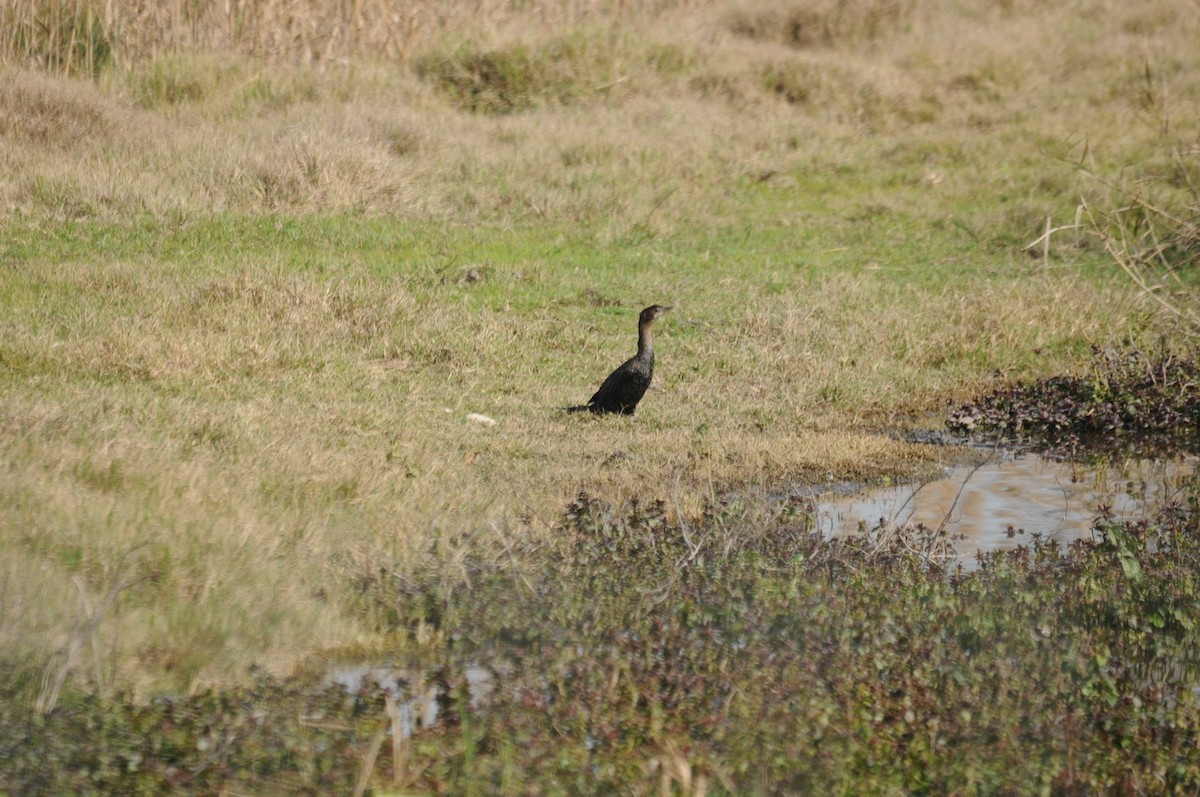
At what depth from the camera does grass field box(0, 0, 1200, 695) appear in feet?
19.1

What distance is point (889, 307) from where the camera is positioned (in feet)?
38.7

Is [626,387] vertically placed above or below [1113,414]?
below

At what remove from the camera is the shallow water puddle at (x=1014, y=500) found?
7414mm

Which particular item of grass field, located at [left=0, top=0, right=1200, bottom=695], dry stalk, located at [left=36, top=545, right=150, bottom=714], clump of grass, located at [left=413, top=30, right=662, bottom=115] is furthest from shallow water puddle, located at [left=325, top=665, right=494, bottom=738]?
clump of grass, located at [left=413, top=30, right=662, bottom=115]

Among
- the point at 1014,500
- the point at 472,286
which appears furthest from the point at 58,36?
the point at 1014,500

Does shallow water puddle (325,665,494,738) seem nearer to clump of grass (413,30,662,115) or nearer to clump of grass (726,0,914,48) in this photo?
clump of grass (413,30,662,115)

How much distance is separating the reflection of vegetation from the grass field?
326mm

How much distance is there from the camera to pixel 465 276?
38.2 feet

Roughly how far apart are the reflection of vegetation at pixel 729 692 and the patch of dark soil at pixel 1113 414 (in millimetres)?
2930

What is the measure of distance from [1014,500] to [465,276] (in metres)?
5.15

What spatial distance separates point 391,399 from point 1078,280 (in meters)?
6.87

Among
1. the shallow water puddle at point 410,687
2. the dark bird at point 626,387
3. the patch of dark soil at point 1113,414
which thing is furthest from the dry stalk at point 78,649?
the patch of dark soil at point 1113,414

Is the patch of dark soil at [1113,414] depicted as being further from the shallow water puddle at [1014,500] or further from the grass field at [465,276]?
the grass field at [465,276]

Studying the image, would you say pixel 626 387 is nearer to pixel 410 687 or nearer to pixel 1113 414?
pixel 1113 414
